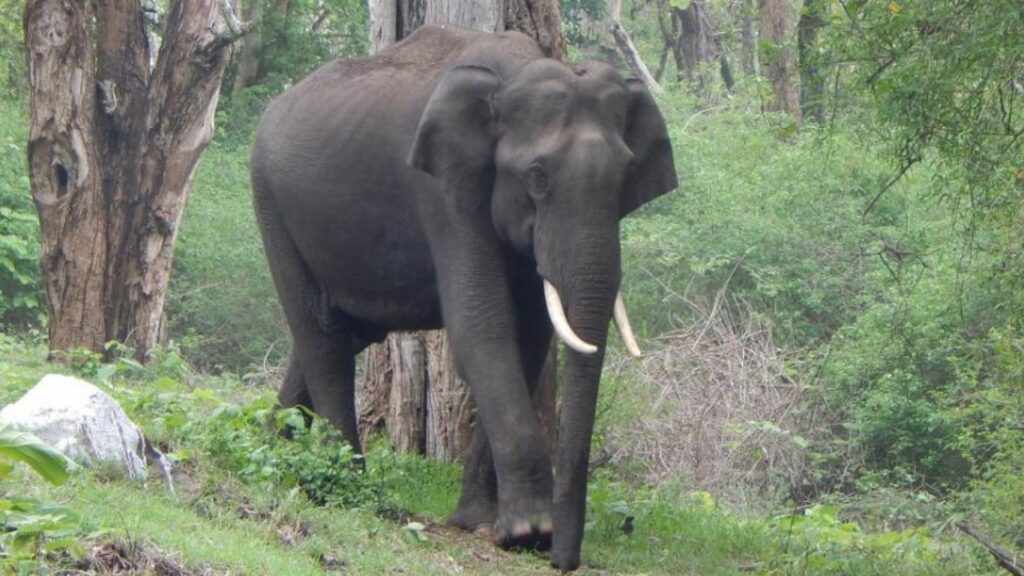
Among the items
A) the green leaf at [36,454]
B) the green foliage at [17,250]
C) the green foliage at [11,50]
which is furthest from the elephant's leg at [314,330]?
the green foliage at [11,50]

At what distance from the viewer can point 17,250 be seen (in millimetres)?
19547

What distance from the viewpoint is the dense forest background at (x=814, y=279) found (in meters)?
9.02

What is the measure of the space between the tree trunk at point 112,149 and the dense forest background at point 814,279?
918 millimetres

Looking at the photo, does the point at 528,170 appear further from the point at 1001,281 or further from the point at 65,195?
the point at 65,195

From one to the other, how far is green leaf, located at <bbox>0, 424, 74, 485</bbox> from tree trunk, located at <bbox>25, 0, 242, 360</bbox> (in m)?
9.44

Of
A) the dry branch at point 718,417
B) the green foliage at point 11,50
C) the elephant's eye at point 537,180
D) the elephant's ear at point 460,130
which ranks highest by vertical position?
the green foliage at point 11,50

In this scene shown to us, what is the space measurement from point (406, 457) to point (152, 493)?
10.2 feet

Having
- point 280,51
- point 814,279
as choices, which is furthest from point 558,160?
point 280,51

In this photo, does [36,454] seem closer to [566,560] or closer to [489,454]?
[566,560]

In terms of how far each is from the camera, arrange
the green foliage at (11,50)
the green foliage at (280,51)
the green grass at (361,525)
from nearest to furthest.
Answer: the green grass at (361,525)
the green foliage at (11,50)
the green foliage at (280,51)

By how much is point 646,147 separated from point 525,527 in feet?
5.82

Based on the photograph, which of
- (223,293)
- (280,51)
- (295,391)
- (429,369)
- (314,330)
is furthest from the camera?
(280,51)

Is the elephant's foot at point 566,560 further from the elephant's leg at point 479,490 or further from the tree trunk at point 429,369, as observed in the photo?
the tree trunk at point 429,369

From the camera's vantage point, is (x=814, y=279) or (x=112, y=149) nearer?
(x=112, y=149)
